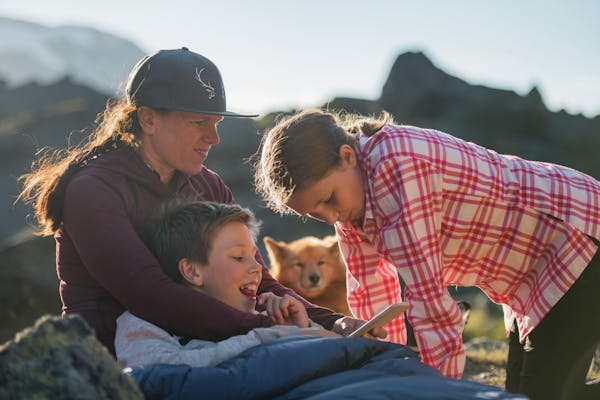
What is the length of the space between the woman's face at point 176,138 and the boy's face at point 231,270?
0.46 metres

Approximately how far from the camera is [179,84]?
3119 mm

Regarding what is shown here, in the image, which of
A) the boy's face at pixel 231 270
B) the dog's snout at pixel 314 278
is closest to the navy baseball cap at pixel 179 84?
the boy's face at pixel 231 270

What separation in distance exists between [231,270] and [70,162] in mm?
849

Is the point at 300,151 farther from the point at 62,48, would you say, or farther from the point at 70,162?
the point at 62,48

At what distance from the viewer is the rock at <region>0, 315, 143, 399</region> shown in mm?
1575

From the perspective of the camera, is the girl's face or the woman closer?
the woman

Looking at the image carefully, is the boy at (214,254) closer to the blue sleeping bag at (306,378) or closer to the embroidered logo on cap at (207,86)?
the embroidered logo on cap at (207,86)

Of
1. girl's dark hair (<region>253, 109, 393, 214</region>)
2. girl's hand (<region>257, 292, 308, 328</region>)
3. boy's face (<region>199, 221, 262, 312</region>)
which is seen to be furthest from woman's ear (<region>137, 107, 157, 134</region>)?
girl's hand (<region>257, 292, 308, 328</region>)

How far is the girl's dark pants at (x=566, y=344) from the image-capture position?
3299 millimetres

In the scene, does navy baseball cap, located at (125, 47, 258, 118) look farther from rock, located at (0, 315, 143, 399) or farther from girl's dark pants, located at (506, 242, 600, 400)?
girl's dark pants, located at (506, 242, 600, 400)

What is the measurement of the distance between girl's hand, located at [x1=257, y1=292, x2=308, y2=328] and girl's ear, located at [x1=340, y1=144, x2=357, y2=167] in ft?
2.29

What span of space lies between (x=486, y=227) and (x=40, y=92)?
26.2 meters

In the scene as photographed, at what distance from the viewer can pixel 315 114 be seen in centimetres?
336

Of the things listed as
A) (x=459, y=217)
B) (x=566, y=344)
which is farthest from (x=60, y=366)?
(x=566, y=344)
